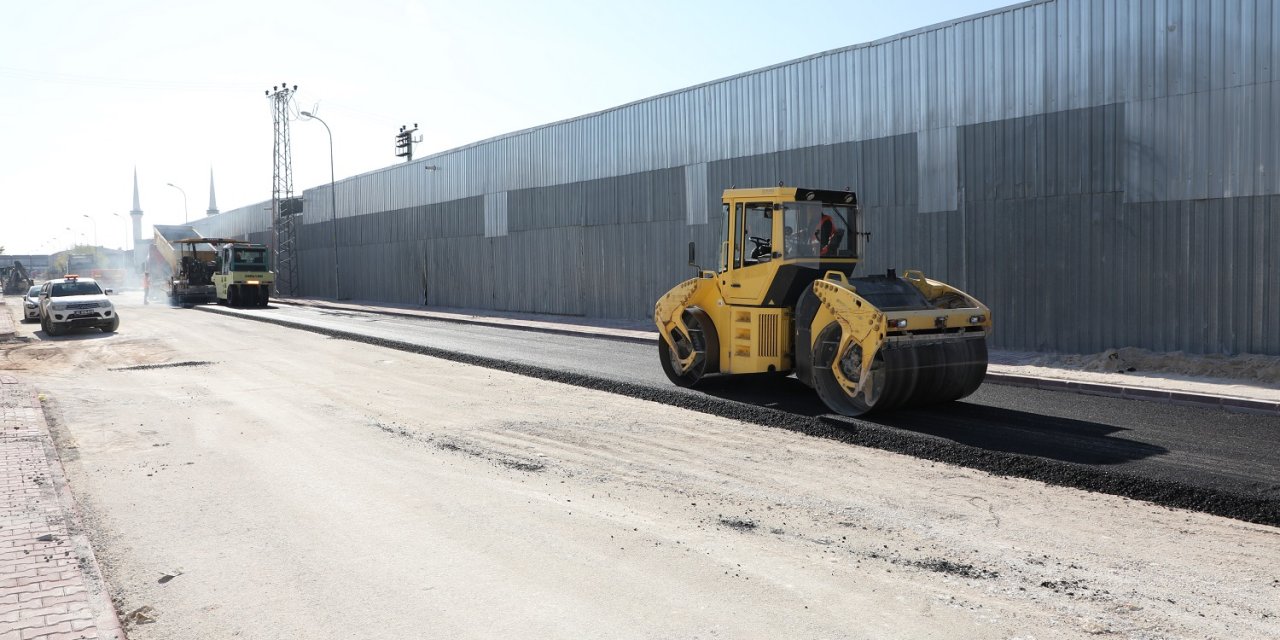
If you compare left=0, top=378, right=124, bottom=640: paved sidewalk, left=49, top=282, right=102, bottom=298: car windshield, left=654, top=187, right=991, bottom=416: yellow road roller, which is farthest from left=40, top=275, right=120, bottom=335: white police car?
left=654, top=187, right=991, bottom=416: yellow road roller

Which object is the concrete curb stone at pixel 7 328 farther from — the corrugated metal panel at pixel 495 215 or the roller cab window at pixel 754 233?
the roller cab window at pixel 754 233

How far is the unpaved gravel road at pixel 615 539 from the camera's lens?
15.1 feet

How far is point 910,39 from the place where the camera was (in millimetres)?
19188

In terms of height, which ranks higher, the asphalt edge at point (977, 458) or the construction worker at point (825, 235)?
the construction worker at point (825, 235)

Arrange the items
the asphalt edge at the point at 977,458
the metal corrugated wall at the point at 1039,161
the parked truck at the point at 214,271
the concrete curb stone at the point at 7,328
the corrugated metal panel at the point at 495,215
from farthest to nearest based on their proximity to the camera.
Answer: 1. the parked truck at the point at 214,271
2. the corrugated metal panel at the point at 495,215
3. the concrete curb stone at the point at 7,328
4. the metal corrugated wall at the point at 1039,161
5. the asphalt edge at the point at 977,458

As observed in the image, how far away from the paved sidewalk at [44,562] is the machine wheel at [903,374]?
740cm

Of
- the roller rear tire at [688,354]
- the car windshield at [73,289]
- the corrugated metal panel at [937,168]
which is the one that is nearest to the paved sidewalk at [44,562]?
the roller rear tire at [688,354]

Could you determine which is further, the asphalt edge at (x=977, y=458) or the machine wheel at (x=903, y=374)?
the machine wheel at (x=903, y=374)

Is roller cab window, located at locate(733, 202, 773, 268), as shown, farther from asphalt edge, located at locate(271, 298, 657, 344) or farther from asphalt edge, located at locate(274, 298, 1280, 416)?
asphalt edge, located at locate(271, 298, 657, 344)

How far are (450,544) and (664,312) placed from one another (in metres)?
7.78

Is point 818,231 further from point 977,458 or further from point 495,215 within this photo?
point 495,215

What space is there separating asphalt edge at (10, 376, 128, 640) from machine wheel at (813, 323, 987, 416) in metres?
7.33

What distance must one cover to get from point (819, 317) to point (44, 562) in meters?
7.91

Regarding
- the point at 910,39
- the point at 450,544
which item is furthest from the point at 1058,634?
the point at 910,39
